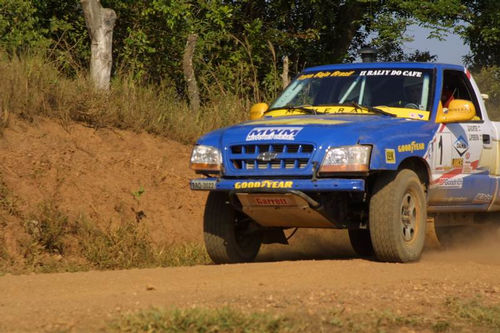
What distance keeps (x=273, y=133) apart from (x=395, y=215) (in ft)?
4.01

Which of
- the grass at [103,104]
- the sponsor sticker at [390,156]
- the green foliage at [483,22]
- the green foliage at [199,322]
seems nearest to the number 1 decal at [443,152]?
the sponsor sticker at [390,156]

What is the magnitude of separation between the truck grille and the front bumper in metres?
0.14

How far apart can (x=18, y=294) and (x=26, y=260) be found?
3.05m

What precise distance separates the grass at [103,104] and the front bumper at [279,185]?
4283 mm

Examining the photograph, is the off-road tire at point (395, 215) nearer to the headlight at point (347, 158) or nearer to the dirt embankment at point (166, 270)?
the dirt embankment at point (166, 270)

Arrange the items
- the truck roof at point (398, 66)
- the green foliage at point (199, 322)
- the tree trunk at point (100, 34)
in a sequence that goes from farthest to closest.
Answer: the tree trunk at point (100, 34) → the truck roof at point (398, 66) → the green foliage at point (199, 322)

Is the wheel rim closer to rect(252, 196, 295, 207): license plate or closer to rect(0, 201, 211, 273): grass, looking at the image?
rect(252, 196, 295, 207): license plate

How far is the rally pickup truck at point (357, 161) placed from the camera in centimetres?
797

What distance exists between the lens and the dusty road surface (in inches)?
226

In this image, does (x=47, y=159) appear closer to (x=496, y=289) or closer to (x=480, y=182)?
(x=480, y=182)

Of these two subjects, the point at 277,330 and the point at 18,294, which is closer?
the point at 277,330

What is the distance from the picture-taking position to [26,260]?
9.68 meters

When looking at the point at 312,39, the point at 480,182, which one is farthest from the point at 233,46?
the point at 480,182

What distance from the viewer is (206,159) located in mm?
8453
